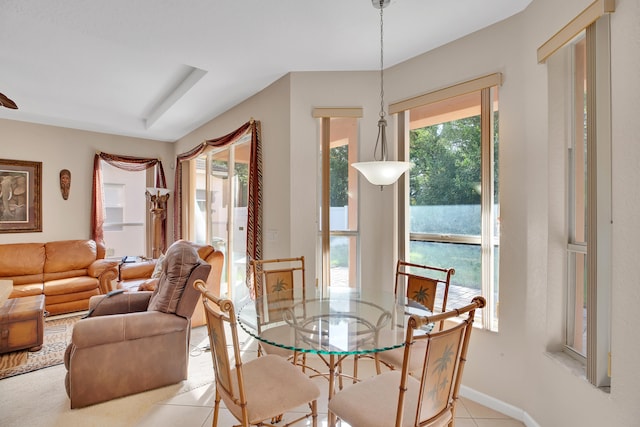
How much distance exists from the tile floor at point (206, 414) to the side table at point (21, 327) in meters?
1.71

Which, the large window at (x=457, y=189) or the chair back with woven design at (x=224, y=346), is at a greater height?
the large window at (x=457, y=189)

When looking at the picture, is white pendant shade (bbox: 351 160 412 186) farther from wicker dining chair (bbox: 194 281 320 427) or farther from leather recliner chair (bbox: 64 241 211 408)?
leather recliner chair (bbox: 64 241 211 408)

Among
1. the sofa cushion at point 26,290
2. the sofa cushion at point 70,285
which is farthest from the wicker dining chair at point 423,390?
the sofa cushion at point 26,290

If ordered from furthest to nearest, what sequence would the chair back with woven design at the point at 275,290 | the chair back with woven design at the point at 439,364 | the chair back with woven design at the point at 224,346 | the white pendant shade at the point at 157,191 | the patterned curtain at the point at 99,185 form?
the white pendant shade at the point at 157,191 < the patterned curtain at the point at 99,185 < the chair back with woven design at the point at 275,290 < the chair back with woven design at the point at 224,346 < the chair back with woven design at the point at 439,364

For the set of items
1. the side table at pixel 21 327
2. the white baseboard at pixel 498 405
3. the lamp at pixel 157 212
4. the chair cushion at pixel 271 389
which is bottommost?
the white baseboard at pixel 498 405

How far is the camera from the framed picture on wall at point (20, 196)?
170 inches

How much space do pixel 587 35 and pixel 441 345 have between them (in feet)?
5.50

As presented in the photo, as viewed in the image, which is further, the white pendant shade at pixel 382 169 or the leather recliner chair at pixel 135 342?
the leather recliner chair at pixel 135 342

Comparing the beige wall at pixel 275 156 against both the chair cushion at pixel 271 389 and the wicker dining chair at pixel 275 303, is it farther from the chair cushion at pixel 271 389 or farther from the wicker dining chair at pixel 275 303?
the chair cushion at pixel 271 389

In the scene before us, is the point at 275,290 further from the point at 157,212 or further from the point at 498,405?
the point at 157,212

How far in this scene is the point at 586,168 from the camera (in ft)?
5.01

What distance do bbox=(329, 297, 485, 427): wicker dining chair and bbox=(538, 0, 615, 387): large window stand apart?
→ 669 millimetres

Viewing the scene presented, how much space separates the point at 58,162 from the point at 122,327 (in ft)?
13.1

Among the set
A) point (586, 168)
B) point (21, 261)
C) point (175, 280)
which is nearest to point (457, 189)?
point (586, 168)
